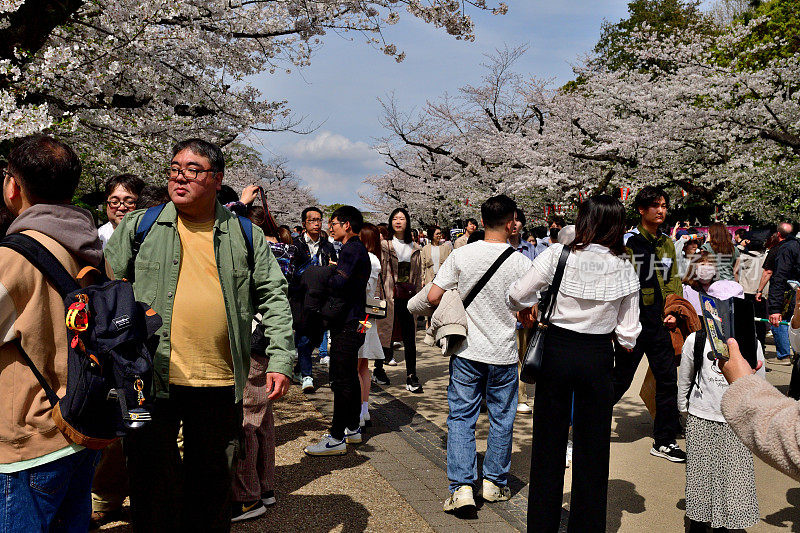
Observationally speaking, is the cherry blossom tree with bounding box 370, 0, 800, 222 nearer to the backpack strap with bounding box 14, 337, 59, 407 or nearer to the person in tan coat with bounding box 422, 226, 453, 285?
the person in tan coat with bounding box 422, 226, 453, 285

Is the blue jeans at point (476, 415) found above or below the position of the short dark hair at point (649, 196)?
below

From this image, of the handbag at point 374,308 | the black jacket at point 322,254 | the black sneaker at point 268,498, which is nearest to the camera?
the black sneaker at point 268,498

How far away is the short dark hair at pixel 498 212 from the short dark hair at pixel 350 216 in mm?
1466

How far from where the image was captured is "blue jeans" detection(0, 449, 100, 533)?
2145 millimetres

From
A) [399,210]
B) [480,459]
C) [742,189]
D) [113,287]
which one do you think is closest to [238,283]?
[113,287]

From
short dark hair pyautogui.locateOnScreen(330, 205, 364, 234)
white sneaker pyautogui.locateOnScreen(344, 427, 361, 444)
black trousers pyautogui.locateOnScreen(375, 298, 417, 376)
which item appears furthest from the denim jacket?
black trousers pyautogui.locateOnScreen(375, 298, 417, 376)

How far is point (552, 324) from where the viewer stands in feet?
12.3

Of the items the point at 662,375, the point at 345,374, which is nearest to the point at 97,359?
the point at 345,374

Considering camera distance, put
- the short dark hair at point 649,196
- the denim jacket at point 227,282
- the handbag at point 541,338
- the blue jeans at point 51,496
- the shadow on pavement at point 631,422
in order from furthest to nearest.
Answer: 1. the shadow on pavement at point 631,422
2. the short dark hair at point 649,196
3. the handbag at point 541,338
4. the denim jacket at point 227,282
5. the blue jeans at point 51,496

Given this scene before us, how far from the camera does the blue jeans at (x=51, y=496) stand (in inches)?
84.4

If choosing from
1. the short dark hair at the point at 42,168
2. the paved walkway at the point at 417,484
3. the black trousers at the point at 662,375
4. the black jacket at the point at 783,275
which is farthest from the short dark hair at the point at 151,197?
the black jacket at the point at 783,275

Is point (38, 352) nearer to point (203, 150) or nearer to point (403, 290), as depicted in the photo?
point (203, 150)

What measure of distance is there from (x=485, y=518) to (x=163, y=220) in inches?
112

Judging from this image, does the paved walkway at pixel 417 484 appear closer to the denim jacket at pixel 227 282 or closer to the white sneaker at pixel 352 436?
the white sneaker at pixel 352 436
